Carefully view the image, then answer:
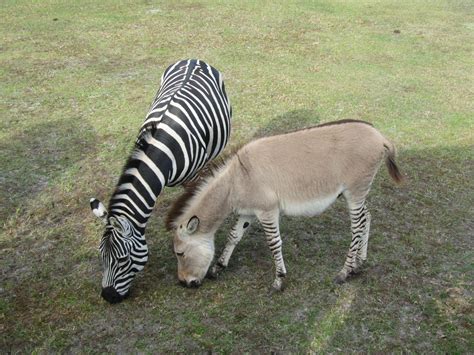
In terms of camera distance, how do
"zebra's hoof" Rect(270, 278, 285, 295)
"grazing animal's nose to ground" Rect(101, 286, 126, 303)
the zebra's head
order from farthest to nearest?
"zebra's hoof" Rect(270, 278, 285, 295) < "grazing animal's nose to ground" Rect(101, 286, 126, 303) < the zebra's head

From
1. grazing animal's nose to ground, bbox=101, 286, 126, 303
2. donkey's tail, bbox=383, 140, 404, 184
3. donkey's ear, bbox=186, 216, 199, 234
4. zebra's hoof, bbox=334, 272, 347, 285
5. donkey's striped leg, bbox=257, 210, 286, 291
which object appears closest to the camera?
donkey's ear, bbox=186, 216, 199, 234

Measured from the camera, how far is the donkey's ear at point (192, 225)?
4.80 m

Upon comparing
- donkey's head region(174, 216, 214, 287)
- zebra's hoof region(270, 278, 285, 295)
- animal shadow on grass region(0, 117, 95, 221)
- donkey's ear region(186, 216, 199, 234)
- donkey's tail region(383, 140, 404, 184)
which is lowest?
animal shadow on grass region(0, 117, 95, 221)

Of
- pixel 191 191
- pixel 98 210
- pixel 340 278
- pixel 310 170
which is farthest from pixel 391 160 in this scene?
pixel 98 210

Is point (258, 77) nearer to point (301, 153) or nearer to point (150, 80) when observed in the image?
point (150, 80)

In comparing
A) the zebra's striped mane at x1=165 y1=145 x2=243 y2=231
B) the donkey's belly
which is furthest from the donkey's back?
the zebra's striped mane at x1=165 y1=145 x2=243 y2=231

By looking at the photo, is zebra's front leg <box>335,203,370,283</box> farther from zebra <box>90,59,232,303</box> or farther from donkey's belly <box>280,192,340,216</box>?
zebra <box>90,59,232,303</box>

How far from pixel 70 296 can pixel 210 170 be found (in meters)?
2.26

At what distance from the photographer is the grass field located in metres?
4.89

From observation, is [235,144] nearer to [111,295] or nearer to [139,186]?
[139,186]

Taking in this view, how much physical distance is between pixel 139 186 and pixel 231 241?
1.40 metres

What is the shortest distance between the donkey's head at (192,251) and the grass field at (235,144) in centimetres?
24

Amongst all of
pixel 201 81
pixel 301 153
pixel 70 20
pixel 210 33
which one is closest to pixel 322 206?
pixel 301 153

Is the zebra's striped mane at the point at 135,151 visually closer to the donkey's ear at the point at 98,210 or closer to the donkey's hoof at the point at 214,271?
the donkey's ear at the point at 98,210
